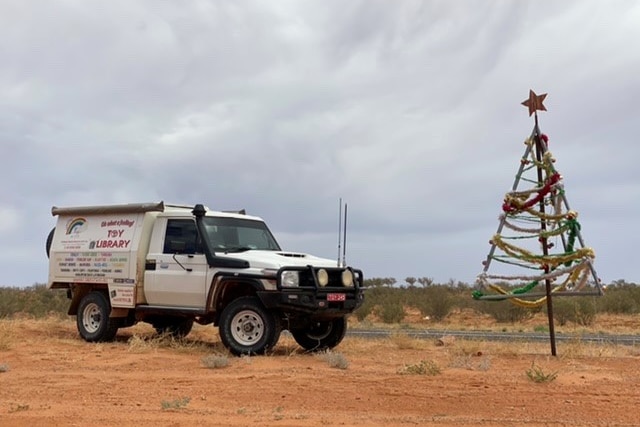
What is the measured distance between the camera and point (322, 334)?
1317cm

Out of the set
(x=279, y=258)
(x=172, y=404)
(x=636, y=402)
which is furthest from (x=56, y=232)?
(x=636, y=402)

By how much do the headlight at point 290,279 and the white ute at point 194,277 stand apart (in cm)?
2

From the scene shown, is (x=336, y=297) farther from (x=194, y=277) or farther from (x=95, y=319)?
(x=95, y=319)

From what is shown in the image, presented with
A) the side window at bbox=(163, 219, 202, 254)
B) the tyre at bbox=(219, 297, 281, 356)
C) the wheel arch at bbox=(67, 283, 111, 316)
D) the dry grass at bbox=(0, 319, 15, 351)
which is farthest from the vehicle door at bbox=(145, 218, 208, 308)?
the dry grass at bbox=(0, 319, 15, 351)

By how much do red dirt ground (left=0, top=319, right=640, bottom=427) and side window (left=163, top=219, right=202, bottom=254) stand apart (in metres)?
1.77

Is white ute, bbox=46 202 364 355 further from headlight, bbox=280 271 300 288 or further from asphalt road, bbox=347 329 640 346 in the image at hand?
asphalt road, bbox=347 329 640 346

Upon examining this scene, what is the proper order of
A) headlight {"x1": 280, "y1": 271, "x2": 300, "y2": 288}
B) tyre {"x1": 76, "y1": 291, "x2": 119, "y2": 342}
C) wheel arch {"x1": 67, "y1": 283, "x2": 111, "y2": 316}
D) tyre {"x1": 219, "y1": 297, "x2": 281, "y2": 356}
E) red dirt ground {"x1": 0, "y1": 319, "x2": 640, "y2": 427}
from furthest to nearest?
wheel arch {"x1": 67, "y1": 283, "x2": 111, "y2": 316}
tyre {"x1": 76, "y1": 291, "x2": 119, "y2": 342}
tyre {"x1": 219, "y1": 297, "x2": 281, "y2": 356}
headlight {"x1": 280, "y1": 271, "x2": 300, "y2": 288}
red dirt ground {"x1": 0, "y1": 319, "x2": 640, "y2": 427}

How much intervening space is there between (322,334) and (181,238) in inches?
121

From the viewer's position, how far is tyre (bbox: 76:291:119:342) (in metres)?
13.9

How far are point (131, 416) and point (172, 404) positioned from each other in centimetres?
50

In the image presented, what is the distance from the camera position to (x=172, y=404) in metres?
7.61

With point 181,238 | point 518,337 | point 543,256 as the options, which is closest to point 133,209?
point 181,238

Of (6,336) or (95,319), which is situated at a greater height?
(95,319)

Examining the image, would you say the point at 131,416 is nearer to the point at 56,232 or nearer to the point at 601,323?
the point at 56,232
